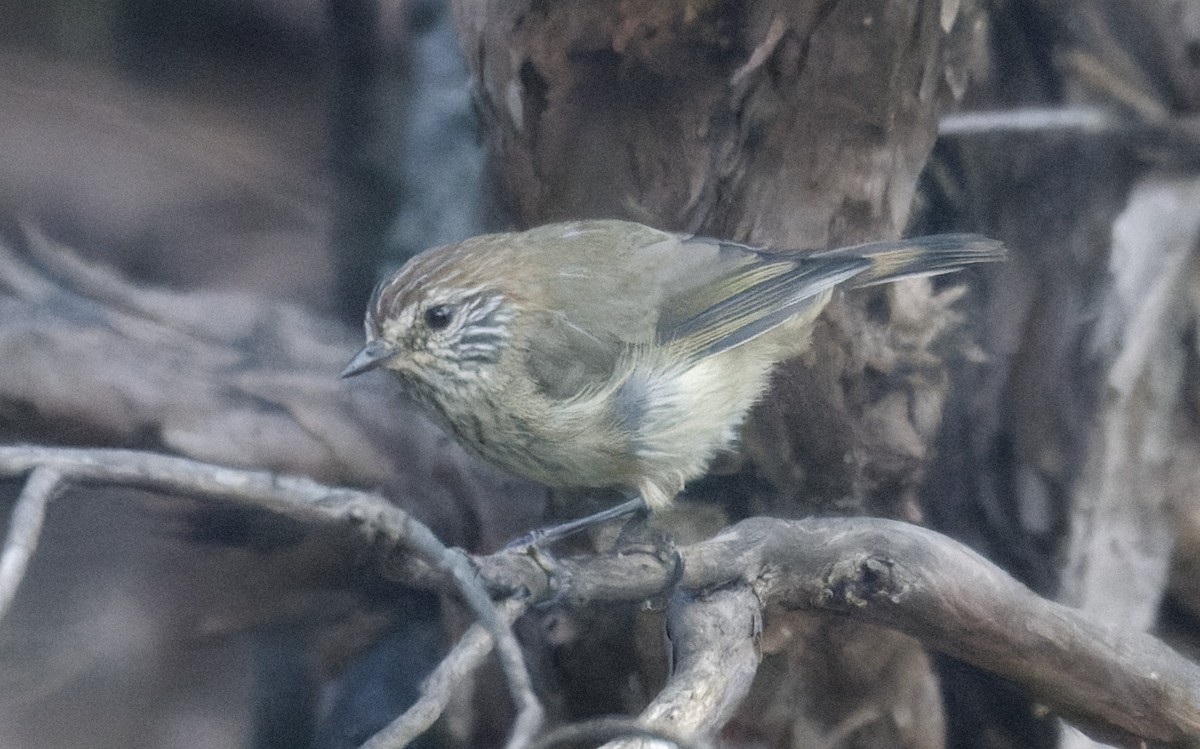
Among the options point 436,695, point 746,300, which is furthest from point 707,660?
point 746,300

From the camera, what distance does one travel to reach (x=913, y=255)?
6.88ft

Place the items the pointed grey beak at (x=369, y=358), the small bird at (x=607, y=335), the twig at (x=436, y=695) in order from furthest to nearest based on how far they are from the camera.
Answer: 1. the small bird at (x=607, y=335)
2. the pointed grey beak at (x=369, y=358)
3. the twig at (x=436, y=695)

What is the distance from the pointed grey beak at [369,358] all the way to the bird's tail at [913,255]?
84 centimetres

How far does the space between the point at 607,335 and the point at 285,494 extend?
3.44 ft

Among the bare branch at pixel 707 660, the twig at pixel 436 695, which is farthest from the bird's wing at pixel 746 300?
the twig at pixel 436 695

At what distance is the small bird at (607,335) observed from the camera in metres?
1.99

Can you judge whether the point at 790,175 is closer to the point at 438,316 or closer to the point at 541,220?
the point at 541,220

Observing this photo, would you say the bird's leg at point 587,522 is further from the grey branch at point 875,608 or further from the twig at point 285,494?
the twig at point 285,494

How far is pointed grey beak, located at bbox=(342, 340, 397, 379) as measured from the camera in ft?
6.14

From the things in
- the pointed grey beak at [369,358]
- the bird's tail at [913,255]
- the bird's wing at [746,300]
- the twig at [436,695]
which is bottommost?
the twig at [436,695]

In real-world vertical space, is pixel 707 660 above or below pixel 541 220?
below

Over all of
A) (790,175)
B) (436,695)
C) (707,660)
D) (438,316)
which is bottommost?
(707,660)

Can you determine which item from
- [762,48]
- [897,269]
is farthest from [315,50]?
[897,269]

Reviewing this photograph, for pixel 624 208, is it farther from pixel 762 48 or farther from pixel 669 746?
pixel 669 746
